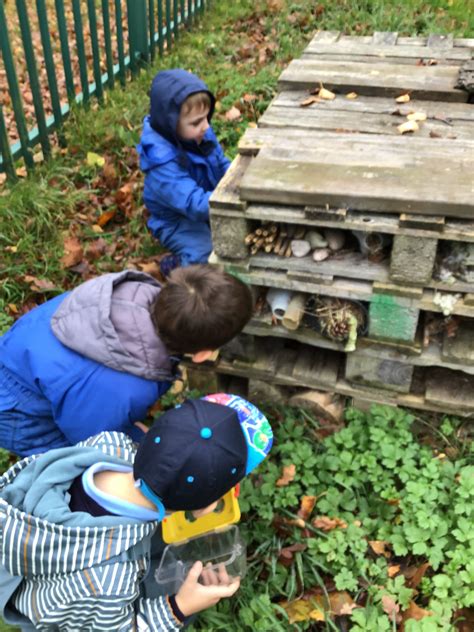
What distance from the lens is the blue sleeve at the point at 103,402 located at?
2082 millimetres

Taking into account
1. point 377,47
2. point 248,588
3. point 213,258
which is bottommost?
point 248,588

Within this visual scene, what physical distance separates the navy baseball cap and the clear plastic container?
506 millimetres

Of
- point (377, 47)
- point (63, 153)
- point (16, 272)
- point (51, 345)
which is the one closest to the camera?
point (51, 345)

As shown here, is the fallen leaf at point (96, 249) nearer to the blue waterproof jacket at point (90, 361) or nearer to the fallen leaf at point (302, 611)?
the blue waterproof jacket at point (90, 361)

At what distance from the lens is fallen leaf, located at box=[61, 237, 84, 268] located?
3570mm

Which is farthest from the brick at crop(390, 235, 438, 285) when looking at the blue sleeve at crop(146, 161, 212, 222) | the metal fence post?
the metal fence post

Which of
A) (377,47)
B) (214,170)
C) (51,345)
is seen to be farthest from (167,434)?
(377,47)

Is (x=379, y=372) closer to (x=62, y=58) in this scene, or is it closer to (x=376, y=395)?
(x=376, y=395)

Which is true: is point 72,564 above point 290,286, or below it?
below

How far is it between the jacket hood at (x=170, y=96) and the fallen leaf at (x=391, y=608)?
230 cm

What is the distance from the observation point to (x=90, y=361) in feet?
6.86

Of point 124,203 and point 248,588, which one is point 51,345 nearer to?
point 248,588

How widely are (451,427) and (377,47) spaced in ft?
6.63

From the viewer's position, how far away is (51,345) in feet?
6.97
